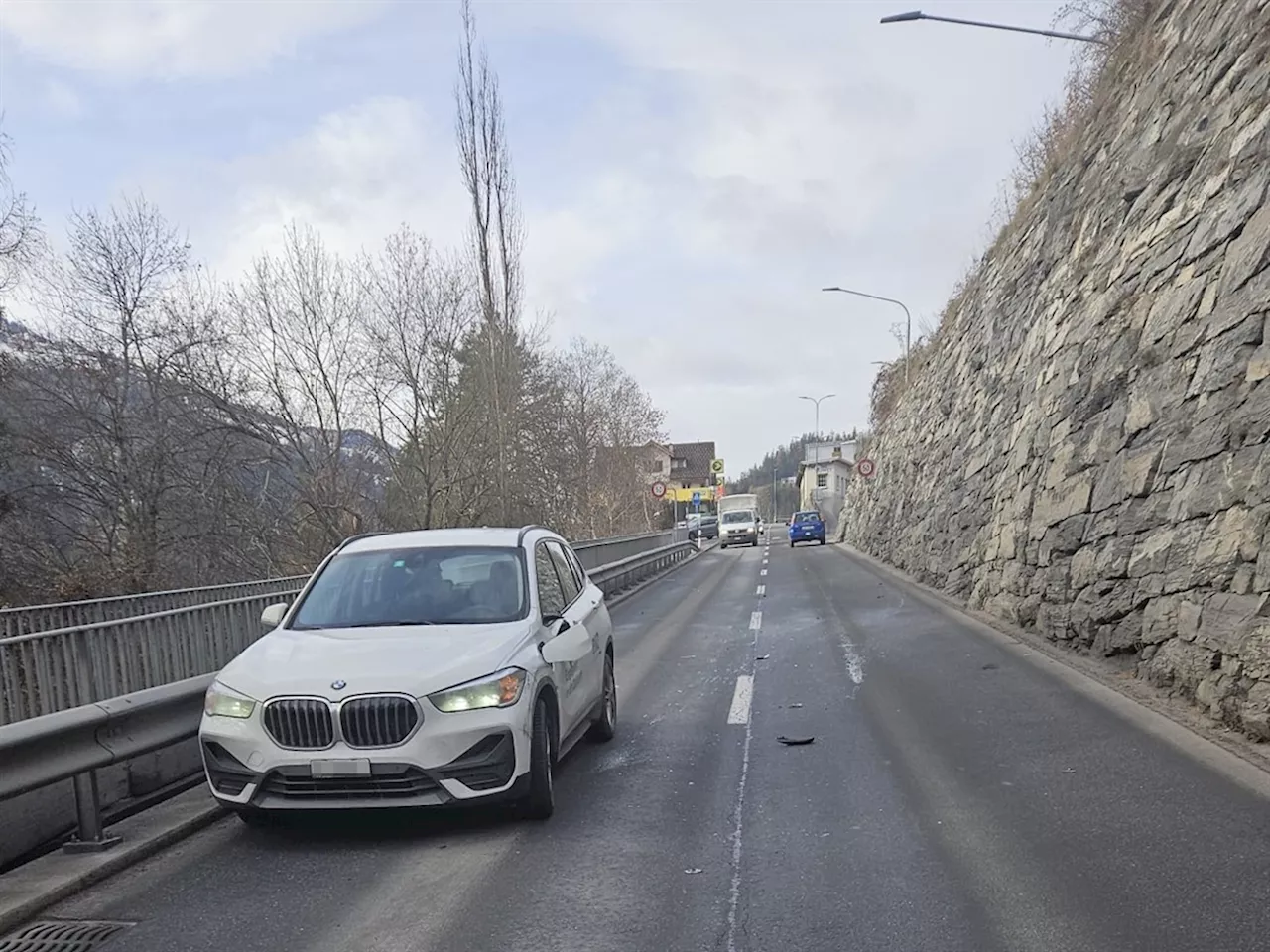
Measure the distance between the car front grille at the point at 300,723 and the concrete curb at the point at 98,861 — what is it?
97cm

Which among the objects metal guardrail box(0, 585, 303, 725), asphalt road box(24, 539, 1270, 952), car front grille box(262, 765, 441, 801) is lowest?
asphalt road box(24, 539, 1270, 952)

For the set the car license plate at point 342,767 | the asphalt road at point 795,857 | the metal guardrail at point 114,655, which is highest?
the metal guardrail at point 114,655

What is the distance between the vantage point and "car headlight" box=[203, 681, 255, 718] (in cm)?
570

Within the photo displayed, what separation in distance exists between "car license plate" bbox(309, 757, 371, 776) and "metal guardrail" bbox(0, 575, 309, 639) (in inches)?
181

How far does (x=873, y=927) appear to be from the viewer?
438 cm

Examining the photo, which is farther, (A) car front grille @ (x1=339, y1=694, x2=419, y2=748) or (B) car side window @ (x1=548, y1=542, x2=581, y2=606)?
(B) car side window @ (x1=548, y1=542, x2=581, y2=606)

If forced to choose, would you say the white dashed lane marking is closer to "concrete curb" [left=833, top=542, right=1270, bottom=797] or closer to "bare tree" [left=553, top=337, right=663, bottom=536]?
"concrete curb" [left=833, top=542, right=1270, bottom=797]

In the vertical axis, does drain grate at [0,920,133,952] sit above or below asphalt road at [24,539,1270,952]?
above

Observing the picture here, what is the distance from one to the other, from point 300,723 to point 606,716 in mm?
3119

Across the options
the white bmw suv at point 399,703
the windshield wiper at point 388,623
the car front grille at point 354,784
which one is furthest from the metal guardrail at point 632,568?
the car front grille at point 354,784

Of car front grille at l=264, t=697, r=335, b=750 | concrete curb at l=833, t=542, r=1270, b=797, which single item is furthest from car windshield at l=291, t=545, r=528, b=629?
concrete curb at l=833, t=542, r=1270, b=797

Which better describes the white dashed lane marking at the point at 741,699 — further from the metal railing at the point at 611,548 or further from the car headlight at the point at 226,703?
the metal railing at the point at 611,548

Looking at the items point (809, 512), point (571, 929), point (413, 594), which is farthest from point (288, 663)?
point (809, 512)

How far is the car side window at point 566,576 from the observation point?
806cm
